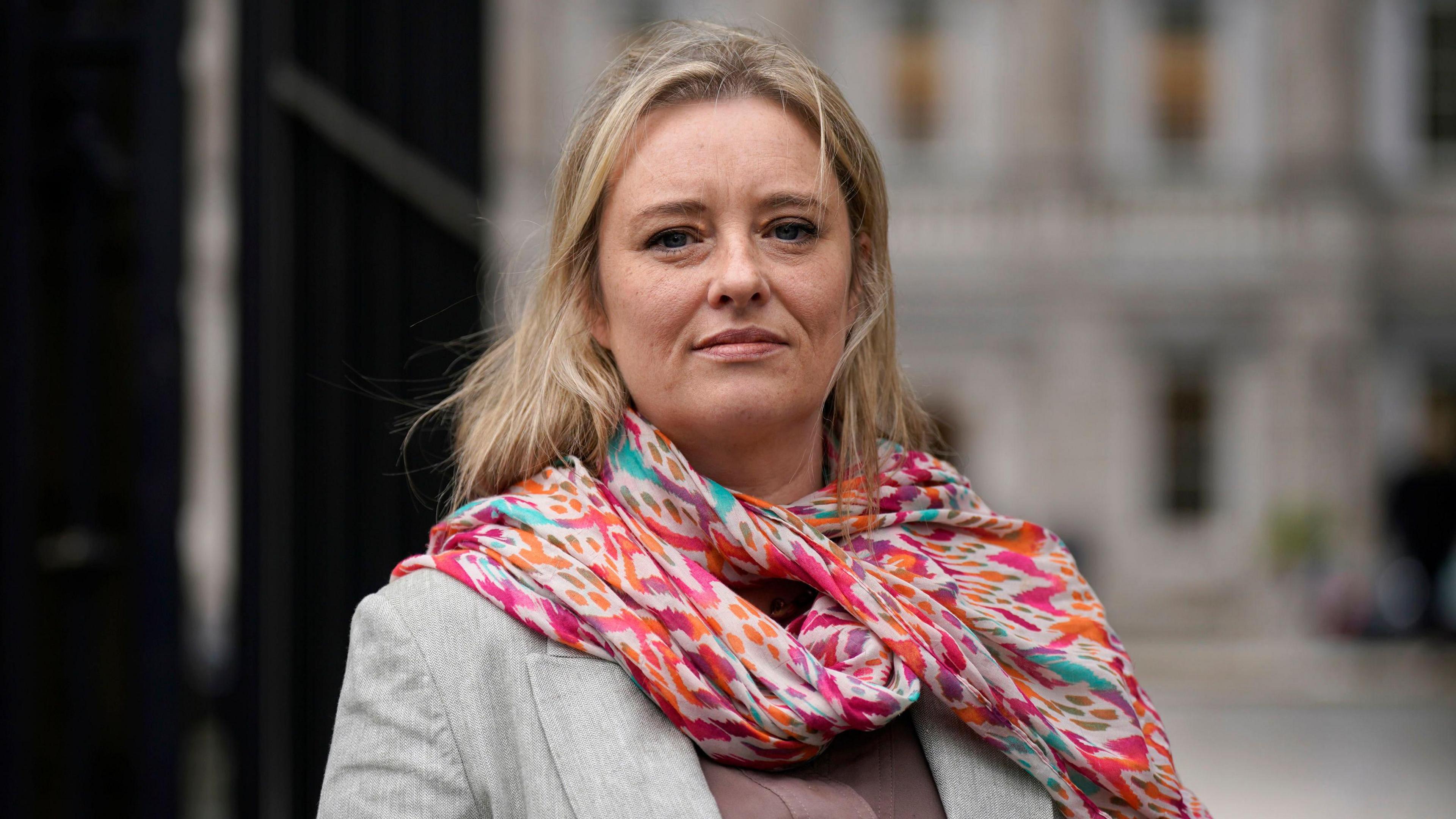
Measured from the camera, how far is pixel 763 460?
6.11ft

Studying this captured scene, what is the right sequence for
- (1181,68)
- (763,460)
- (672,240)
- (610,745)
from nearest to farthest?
(610,745), (672,240), (763,460), (1181,68)

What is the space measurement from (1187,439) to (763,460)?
16.9 meters

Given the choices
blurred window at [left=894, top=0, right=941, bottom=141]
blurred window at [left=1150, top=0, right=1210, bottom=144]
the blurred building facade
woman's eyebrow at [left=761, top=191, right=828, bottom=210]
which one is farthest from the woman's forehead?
blurred window at [left=1150, top=0, right=1210, bottom=144]

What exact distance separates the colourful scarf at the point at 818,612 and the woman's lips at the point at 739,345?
118 mm

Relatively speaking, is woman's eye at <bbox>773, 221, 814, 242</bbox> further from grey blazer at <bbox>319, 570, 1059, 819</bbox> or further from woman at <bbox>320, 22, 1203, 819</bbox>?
grey blazer at <bbox>319, 570, 1059, 819</bbox>

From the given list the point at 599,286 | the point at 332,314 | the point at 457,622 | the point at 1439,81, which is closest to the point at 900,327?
the point at 332,314

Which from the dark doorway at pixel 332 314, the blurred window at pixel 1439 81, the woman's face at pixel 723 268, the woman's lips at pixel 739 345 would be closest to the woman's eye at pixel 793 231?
the woman's face at pixel 723 268

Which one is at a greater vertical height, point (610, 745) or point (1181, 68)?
point (1181, 68)

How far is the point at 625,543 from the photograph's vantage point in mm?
1729

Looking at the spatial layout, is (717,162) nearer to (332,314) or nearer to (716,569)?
(716,569)

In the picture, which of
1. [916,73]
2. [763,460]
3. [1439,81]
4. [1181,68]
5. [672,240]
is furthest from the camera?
[916,73]

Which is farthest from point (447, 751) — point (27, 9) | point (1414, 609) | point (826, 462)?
point (1414, 609)

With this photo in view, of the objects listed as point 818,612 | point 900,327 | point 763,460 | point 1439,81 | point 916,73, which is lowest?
point 900,327

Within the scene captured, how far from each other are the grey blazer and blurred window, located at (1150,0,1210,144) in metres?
18.0
